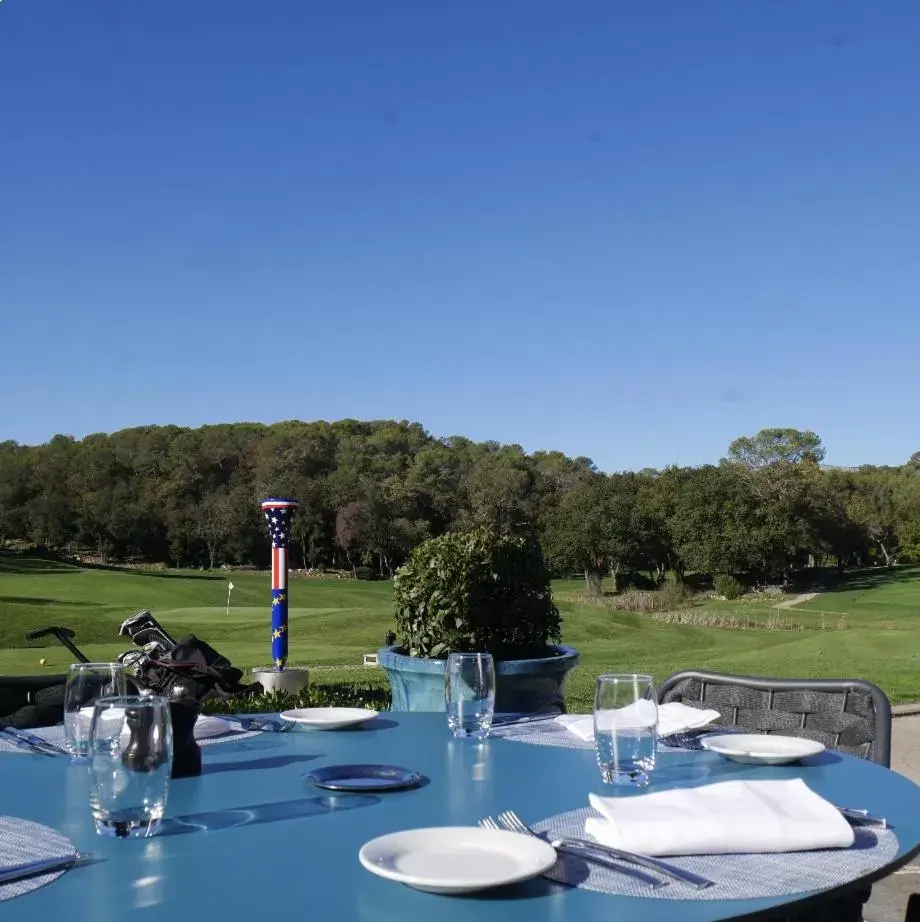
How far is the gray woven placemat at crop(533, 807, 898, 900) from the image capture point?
4.18ft

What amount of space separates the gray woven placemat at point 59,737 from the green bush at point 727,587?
124ft

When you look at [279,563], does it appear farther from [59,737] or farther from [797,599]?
[797,599]

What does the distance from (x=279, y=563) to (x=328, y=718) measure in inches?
206

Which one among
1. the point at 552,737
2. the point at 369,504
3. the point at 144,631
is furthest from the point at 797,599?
the point at 552,737

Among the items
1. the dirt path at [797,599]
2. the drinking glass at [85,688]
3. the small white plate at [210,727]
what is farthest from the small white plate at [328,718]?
the dirt path at [797,599]

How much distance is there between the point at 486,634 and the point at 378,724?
215cm

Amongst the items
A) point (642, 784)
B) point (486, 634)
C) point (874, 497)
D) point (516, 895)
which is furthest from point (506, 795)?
point (874, 497)

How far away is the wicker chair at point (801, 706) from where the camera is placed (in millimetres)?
2529

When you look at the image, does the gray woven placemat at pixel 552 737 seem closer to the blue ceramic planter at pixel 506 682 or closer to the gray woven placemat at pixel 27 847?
the gray woven placemat at pixel 27 847

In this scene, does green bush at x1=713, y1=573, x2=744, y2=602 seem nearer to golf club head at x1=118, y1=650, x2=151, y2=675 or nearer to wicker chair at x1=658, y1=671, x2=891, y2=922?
wicker chair at x1=658, y1=671, x2=891, y2=922

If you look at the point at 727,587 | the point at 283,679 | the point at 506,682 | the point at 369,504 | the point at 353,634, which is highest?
the point at 369,504

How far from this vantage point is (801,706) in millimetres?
2672

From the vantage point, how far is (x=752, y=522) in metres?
42.0

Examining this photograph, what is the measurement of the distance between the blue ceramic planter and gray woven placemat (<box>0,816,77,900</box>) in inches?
104
